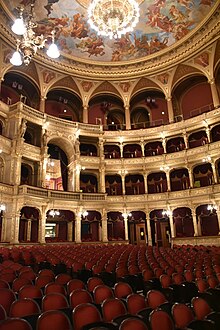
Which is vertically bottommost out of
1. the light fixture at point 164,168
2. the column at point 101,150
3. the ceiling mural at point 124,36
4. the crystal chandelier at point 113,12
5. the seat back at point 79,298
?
the seat back at point 79,298

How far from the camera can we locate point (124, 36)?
68.0 feet

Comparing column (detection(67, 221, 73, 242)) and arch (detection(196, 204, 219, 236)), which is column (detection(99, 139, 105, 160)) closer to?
column (detection(67, 221, 73, 242))

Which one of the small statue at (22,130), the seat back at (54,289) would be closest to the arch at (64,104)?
the small statue at (22,130)

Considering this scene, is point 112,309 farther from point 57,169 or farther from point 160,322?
point 57,169

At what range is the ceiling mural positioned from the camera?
59.1ft

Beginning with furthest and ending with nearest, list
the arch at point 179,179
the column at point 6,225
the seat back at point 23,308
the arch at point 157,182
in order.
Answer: the arch at point 157,182
the arch at point 179,179
the column at point 6,225
the seat back at point 23,308

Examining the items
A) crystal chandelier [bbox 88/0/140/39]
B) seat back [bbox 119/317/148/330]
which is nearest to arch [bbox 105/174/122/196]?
crystal chandelier [bbox 88/0/140/39]

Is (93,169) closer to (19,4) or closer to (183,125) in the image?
(183,125)

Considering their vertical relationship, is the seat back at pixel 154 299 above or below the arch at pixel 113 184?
below

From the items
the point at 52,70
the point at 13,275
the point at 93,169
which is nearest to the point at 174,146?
the point at 93,169

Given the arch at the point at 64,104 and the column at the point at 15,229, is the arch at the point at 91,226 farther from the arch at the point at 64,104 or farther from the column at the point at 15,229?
the arch at the point at 64,104

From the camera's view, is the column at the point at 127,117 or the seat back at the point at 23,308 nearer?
the seat back at the point at 23,308

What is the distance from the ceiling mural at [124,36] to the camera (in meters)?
18.0

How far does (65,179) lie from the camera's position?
832 inches
